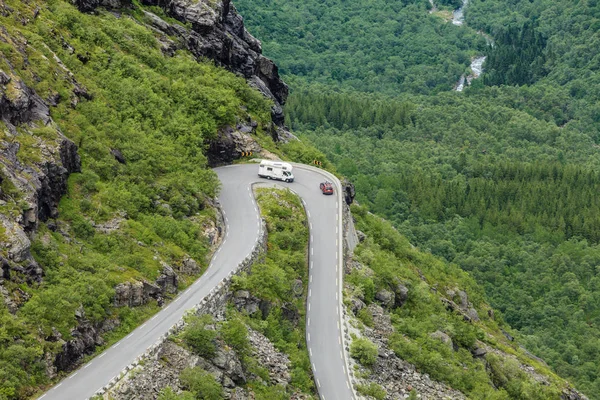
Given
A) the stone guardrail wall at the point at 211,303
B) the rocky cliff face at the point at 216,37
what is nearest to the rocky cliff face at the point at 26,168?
the stone guardrail wall at the point at 211,303

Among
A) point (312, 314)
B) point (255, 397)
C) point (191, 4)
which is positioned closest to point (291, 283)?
point (312, 314)

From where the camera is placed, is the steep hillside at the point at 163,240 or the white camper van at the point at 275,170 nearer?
the steep hillside at the point at 163,240

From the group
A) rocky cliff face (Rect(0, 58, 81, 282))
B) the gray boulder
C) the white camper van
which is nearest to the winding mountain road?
the white camper van

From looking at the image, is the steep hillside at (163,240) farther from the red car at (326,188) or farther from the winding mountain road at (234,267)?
the red car at (326,188)

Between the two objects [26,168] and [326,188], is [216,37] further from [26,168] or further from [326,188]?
[26,168]

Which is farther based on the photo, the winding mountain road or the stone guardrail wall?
the winding mountain road

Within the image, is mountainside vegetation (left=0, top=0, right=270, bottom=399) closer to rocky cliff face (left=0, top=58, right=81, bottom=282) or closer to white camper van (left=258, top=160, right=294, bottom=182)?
rocky cliff face (left=0, top=58, right=81, bottom=282)
